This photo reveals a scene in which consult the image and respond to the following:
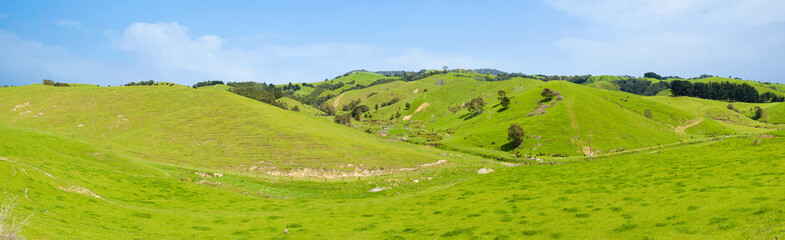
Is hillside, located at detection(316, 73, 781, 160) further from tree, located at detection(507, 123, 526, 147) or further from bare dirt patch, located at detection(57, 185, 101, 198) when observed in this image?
bare dirt patch, located at detection(57, 185, 101, 198)

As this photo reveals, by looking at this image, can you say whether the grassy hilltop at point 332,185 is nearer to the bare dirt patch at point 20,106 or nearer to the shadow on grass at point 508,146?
the bare dirt patch at point 20,106

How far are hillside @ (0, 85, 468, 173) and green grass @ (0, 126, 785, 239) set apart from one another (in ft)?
113

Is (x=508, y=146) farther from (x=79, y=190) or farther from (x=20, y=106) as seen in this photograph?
(x=20, y=106)

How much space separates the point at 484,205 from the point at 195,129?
105630 mm

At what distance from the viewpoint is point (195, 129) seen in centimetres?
11219

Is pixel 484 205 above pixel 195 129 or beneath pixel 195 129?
beneath

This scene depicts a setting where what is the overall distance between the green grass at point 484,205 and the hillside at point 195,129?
113 feet

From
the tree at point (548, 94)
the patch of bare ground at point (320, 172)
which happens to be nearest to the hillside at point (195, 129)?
the patch of bare ground at point (320, 172)

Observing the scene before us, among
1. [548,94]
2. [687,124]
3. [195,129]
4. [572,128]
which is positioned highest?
[548,94]

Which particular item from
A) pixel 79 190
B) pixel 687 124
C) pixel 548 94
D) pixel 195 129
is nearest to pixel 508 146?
pixel 548 94

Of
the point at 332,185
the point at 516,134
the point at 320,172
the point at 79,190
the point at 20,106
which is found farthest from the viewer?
the point at 516,134

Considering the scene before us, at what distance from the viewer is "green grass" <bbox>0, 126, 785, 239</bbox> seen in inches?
891

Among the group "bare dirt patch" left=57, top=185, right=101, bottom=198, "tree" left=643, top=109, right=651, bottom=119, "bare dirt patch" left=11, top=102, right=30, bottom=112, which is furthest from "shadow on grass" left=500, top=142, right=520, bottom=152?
"bare dirt patch" left=11, top=102, right=30, bottom=112

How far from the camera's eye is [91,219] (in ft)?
96.8
